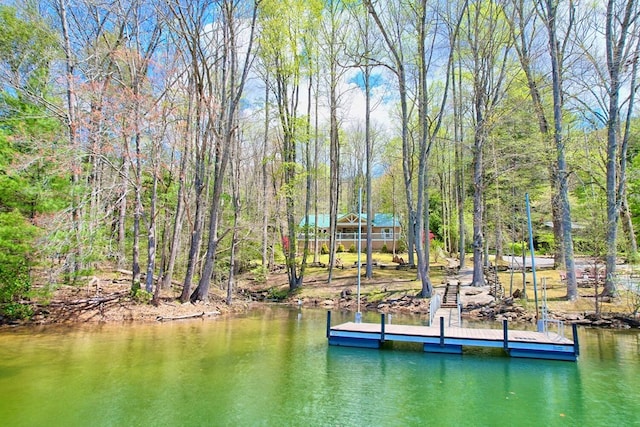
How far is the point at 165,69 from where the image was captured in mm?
19328

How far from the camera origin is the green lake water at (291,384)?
23.0 ft

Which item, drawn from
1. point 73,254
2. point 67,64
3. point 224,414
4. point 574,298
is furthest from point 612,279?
point 67,64

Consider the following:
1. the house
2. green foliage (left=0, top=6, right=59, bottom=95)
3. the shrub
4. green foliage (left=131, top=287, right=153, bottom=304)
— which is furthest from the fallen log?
the house

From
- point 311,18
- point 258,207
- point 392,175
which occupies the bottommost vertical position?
point 258,207

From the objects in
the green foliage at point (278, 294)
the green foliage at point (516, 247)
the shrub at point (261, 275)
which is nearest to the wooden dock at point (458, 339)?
the green foliage at point (516, 247)

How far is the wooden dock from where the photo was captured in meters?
11.2

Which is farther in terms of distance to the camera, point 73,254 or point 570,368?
point 73,254

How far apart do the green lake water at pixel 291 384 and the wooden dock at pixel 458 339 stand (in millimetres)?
395

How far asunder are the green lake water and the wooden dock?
0.40 metres

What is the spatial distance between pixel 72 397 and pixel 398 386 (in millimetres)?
6512

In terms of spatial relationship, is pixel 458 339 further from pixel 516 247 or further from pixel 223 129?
pixel 516 247

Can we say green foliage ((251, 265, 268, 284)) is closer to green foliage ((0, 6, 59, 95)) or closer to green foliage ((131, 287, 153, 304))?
green foliage ((131, 287, 153, 304))

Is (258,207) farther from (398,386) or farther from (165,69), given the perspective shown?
(398,386)

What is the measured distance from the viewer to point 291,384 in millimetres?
8906
